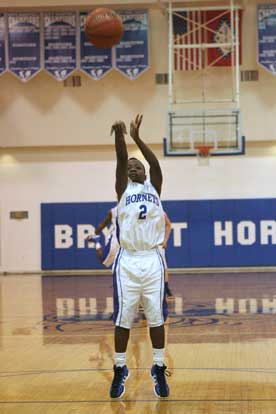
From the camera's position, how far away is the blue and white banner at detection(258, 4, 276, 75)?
1831 centimetres

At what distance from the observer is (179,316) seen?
407 inches

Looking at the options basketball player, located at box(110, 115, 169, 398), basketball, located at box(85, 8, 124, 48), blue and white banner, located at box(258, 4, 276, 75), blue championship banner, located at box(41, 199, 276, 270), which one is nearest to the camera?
basketball player, located at box(110, 115, 169, 398)

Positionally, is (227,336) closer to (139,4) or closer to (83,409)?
(83,409)

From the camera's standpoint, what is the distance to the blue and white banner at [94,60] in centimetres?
1867

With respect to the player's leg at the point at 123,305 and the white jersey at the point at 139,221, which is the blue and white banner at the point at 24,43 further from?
the player's leg at the point at 123,305

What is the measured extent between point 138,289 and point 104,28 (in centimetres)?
898

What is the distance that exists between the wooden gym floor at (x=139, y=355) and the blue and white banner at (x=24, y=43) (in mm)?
7046

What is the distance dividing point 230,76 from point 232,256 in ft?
14.6

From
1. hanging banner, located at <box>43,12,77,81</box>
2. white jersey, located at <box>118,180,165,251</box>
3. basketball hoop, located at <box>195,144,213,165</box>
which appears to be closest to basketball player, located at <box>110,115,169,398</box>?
white jersey, located at <box>118,180,165,251</box>

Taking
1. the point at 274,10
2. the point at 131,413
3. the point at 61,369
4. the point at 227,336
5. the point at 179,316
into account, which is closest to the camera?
the point at 131,413

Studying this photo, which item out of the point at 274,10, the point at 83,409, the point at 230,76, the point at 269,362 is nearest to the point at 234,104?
the point at 230,76

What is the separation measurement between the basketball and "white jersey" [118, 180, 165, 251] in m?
8.51

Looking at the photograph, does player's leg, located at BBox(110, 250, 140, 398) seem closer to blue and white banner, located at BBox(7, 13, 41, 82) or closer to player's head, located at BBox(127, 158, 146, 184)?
player's head, located at BBox(127, 158, 146, 184)

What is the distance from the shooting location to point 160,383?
5.42 m
